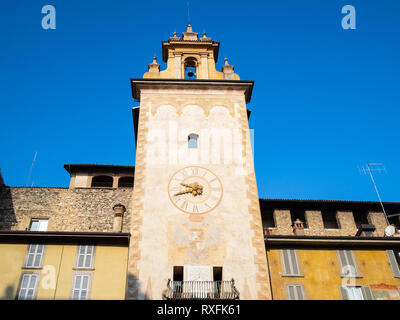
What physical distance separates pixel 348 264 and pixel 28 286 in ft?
42.8

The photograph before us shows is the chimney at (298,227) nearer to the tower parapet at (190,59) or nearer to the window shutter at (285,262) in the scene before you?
the window shutter at (285,262)

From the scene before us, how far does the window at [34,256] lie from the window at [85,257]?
1466 millimetres

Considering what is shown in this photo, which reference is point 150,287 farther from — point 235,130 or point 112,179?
point 112,179

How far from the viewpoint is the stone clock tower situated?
16516 mm

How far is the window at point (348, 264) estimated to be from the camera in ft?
57.9

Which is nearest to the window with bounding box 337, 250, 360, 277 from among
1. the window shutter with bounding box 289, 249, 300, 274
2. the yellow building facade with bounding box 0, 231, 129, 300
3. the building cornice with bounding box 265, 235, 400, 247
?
the building cornice with bounding box 265, 235, 400, 247

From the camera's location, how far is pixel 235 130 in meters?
21.4

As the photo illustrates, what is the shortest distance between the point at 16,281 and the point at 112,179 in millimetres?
13466

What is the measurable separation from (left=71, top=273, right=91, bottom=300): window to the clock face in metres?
4.80

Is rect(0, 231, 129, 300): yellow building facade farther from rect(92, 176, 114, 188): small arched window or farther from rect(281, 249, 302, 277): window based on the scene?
rect(92, 176, 114, 188): small arched window

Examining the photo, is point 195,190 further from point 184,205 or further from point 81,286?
point 81,286

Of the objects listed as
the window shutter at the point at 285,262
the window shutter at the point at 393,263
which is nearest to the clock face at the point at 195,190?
the window shutter at the point at 285,262
